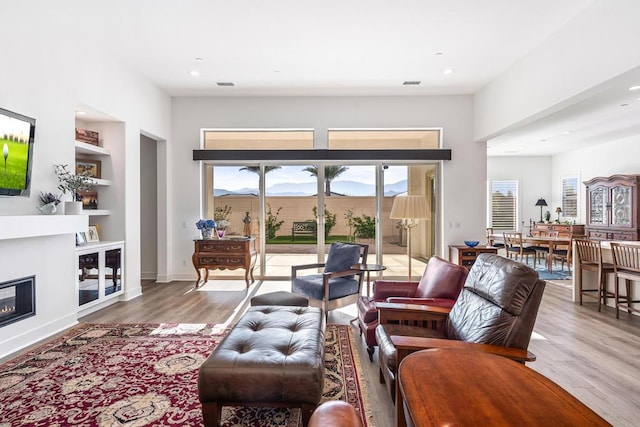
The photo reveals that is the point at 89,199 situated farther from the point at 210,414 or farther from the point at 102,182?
the point at 210,414

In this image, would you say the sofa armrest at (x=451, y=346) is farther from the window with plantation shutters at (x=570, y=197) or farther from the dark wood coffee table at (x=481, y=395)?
the window with plantation shutters at (x=570, y=197)

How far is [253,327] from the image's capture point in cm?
257

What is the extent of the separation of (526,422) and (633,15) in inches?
146

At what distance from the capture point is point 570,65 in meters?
3.81

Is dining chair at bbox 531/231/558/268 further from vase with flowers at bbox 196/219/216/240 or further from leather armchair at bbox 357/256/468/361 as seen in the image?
vase with flowers at bbox 196/219/216/240

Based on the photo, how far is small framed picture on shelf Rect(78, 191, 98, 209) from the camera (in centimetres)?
483

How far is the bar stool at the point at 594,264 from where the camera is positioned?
14.7ft

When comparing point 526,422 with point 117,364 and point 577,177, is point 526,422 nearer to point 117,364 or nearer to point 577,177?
point 117,364

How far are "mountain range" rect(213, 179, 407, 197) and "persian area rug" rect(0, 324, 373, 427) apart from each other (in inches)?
127

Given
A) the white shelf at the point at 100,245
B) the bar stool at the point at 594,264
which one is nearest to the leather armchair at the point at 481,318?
the bar stool at the point at 594,264

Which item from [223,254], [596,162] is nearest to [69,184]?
[223,254]

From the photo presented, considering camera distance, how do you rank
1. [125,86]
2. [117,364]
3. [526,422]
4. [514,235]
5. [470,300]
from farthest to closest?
[514,235] < [125,86] < [117,364] < [470,300] < [526,422]

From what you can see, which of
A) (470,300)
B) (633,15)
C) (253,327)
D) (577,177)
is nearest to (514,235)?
(577,177)

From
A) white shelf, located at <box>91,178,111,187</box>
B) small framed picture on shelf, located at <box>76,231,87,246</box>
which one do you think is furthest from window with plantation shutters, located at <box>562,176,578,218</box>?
small framed picture on shelf, located at <box>76,231,87,246</box>
